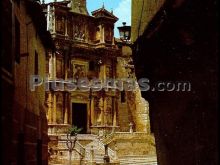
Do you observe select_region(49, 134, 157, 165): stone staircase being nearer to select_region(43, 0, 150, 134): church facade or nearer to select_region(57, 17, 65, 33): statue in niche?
select_region(43, 0, 150, 134): church facade

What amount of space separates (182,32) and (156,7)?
1262mm

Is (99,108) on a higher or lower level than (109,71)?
lower

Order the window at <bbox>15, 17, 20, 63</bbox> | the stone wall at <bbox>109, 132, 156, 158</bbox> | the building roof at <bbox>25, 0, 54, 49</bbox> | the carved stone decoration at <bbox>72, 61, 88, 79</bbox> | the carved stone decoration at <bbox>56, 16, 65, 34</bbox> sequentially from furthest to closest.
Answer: the carved stone decoration at <bbox>72, 61, 88, 79</bbox>
the carved stone decoration at <bbox>56, 16, 65, 34</bbox>
the stone wall at <bbox>109, 132, 156, 158</bbox>
the building roof at <bbox>25, 0, 54, 49</bbox>
the window at <bbox>15, 17, 20, 63</bbox>

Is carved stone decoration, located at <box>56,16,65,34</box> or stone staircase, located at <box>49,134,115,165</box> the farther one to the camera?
carved stone decoration, located at <box>56,16,65,34</box>

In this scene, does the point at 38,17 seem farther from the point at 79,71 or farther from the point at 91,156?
the point at 79,71

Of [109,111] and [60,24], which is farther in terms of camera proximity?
[109,111]

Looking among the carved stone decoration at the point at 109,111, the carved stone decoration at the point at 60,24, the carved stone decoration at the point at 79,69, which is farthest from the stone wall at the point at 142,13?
the carved stone decoration at the point at 109,111

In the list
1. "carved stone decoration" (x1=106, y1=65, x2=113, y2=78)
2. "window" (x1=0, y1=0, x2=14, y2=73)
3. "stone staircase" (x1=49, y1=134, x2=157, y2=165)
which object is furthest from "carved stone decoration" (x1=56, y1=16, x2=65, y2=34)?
"window" (x1=0, y1=0, x2=14, y2=73)

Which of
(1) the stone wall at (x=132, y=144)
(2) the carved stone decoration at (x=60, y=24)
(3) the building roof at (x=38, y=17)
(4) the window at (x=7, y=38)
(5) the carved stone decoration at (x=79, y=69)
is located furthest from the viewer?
(5) the carved stone decoration at (x=79, y=69)

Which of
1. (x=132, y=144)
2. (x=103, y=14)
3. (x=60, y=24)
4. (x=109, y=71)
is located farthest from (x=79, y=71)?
(x=132, y=144)

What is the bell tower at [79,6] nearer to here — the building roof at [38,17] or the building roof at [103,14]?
the building roof at [103,14]

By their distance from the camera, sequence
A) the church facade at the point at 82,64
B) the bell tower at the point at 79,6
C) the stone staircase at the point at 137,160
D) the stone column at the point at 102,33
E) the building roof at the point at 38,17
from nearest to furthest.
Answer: the building roof at the point at 38,17 < the stone staircase at the point at 137,160 < the church facade at the point at 82,64 < the stone column at the point at 102,33 < the bell tower at the point at 79,6

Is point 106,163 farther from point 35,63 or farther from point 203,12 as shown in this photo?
point 203,12

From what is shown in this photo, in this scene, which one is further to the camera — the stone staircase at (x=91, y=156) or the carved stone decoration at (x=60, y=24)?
the carved stone decoration at (x=60, y=24)
